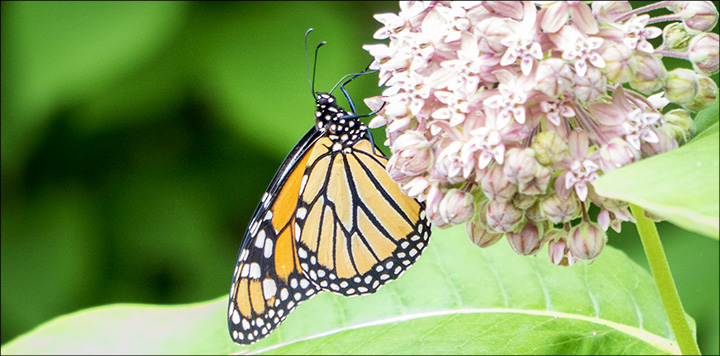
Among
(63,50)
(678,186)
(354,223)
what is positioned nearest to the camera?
(678,186)

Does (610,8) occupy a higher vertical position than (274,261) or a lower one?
higher

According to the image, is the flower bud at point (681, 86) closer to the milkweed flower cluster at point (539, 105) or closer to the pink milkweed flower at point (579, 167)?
the milkweed flower cluster at point (539, 105)

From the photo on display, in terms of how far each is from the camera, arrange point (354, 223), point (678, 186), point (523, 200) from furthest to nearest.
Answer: point (354, 223) < point (523, 200) < point (678, 186)

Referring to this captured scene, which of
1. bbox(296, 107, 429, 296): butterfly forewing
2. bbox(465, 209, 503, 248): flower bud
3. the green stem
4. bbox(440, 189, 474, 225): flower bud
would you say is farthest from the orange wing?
the green stem

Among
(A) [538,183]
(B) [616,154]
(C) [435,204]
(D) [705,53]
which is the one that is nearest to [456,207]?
(C) [435,204]

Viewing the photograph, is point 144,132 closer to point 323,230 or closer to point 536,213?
point 323,230

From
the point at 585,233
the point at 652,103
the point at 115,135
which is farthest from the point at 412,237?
the point at 115,135

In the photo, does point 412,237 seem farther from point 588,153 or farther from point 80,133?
point 80,133
